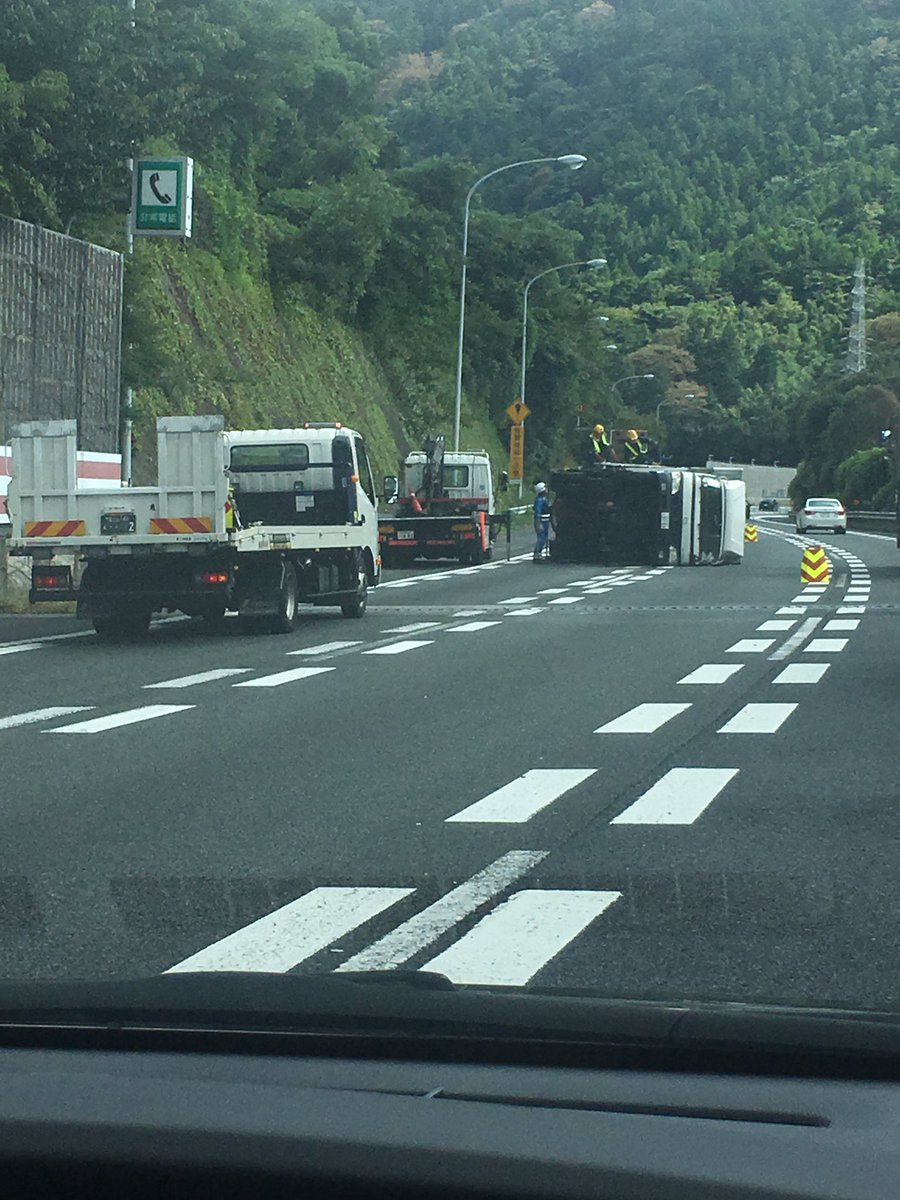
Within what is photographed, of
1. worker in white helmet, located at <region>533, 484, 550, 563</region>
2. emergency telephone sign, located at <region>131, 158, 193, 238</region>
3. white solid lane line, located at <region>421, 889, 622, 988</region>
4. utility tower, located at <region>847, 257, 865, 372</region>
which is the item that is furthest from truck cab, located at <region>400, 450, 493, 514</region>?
utility tower, located at <region>847, 257, 865, 372</region>

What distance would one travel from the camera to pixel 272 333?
57.8m

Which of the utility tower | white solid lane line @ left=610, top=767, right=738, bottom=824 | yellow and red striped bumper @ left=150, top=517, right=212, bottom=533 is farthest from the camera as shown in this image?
the utility tower

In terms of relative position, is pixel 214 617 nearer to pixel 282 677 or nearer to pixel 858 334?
pixel 282 677

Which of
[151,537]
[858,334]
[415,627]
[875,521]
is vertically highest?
[858,334]

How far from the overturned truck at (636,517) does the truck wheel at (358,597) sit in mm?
17071

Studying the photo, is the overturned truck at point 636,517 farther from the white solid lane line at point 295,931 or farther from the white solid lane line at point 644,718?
the white solid lane line at point 295,931

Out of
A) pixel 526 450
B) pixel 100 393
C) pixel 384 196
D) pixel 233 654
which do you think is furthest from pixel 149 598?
pixel 526 450

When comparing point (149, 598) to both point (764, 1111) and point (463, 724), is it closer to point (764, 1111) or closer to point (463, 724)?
point (463, 724)

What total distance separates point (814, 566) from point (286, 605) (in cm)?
1321

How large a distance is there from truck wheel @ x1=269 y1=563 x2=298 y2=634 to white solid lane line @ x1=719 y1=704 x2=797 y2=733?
7974 millimetres

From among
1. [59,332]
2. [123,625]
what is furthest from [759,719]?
[59,332]

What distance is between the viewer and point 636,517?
4003cm

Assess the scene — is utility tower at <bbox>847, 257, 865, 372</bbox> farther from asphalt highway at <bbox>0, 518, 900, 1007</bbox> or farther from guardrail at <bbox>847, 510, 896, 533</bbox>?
asphalt highway at <bbox>0, 518, 900, 1007</bbox>

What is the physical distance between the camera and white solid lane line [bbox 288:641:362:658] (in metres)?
18.4
